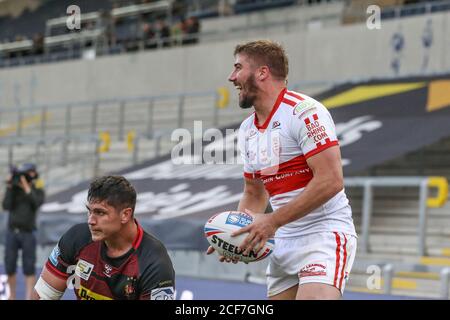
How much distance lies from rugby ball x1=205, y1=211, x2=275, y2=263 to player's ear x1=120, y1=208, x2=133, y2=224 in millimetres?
Result: 525

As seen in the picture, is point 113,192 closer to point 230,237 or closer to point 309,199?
point 230,237

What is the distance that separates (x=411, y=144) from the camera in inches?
522

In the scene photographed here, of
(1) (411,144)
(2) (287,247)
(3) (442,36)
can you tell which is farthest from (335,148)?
(3) (442,36)

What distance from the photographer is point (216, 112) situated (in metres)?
19.0

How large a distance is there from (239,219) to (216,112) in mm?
13792

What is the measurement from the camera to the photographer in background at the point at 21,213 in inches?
475

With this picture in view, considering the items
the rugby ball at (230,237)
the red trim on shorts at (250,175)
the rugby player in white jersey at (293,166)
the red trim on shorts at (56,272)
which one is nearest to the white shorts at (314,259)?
the rugby player in white jersey at (293,166)

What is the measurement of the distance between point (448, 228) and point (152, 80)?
1263 cm

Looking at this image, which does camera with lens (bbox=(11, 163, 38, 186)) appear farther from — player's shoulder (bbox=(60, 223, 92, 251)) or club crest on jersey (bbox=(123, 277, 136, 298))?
club crest on jersey (bbox=(123, 277, 136, 298))

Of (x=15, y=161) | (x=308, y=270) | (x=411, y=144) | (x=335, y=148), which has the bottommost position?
(x=15, y=161)

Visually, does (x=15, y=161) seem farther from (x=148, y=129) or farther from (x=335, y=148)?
(x=335, y=148)

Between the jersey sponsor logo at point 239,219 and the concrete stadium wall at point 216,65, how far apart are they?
13.0 meters

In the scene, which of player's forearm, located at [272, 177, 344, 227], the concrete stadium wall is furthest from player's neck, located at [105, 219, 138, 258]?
the concrete stadium wall

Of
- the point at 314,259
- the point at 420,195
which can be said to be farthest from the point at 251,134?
the point at 420,195
